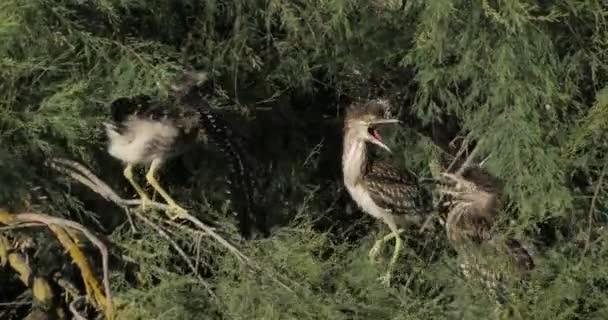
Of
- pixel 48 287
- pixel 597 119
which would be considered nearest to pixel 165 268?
Result: pixel 48 287

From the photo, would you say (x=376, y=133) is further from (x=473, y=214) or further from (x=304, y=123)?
(x=473, y=214)

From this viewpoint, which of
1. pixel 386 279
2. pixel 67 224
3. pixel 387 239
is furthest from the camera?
pixel 387 239

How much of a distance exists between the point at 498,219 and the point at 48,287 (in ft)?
4.43

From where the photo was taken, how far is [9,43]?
130 inches

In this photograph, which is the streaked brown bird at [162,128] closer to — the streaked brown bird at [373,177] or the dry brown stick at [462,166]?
the streaked brown bird at [373,177]

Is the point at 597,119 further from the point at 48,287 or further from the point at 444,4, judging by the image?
the point at 48,287

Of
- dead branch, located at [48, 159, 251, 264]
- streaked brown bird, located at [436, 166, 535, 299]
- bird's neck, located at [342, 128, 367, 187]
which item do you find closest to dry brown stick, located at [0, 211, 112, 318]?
dead branch, located at [48, 159, 251, 264]

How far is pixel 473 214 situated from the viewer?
407cm

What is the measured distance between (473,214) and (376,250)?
396 millimetres

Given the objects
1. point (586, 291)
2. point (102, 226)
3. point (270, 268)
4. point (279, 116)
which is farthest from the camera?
point (279, 116)

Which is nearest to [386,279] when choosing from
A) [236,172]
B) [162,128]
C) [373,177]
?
[373,177]

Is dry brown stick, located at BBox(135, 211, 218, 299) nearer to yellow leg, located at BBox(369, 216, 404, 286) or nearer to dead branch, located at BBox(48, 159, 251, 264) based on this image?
dead branch, located at BBox(48, 159, 251, 264)

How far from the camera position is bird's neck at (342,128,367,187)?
407cm

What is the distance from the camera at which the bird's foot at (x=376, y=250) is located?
3803 mm
